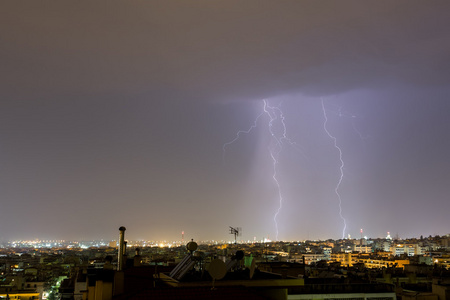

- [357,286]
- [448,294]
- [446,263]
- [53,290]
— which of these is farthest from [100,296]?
[446,263]

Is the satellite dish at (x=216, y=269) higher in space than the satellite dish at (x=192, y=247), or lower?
lower

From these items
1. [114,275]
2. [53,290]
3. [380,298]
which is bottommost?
[53,290]

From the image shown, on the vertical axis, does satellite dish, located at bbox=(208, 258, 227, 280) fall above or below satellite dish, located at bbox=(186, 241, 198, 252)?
below

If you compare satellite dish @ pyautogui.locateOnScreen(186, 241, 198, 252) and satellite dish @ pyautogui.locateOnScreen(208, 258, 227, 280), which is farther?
satellite dish @ pyautogui.locateOnScreen(186, 241, 198, 252)

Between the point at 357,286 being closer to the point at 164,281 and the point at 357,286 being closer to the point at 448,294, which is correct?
the point at 164,281

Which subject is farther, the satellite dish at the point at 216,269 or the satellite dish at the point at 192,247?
the satellite dish at the point at 192,247

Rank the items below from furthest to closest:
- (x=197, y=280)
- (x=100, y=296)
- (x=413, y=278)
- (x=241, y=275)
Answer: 1. (x=413, y=278)
2. (x=241, y=275)
3. (x=197, y=280)
4. (x=100, y=296)

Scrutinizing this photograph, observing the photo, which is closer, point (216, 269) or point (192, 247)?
point (216, 269)

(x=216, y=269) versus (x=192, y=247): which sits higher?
(x=192, y=247)

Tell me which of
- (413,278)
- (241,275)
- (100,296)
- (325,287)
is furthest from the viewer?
(413,278)

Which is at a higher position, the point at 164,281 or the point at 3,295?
the point at 164,281

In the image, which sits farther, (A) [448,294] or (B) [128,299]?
(A) [448,294]
